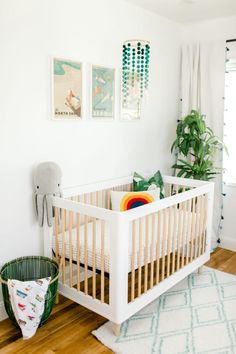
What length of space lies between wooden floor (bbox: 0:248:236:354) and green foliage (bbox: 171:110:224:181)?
5.78 ft

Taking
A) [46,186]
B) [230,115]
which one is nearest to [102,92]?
[46,186]

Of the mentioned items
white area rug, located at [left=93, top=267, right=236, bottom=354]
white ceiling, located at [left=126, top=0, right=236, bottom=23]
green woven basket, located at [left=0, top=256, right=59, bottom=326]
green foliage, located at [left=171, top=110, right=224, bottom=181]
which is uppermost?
white ceiling, located at [left=126, top=0, right=236, bottom=23]

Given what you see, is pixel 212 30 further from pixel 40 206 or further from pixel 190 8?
pixel 40 206

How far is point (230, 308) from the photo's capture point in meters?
2.75

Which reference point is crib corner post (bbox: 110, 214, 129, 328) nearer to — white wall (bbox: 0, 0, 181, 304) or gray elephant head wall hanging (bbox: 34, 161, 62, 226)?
gray elephant head wall hanging (bbox: 34, 161, 62, 226)

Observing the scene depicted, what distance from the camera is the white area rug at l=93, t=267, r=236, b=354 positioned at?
2.28 m

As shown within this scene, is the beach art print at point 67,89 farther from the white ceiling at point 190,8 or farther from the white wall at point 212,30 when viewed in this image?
the white wall at point 212,30

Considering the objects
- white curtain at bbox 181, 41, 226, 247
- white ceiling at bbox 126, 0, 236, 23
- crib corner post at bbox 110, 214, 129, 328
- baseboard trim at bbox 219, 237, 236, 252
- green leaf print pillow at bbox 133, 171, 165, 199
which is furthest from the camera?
baseboard trim at bbox 219, 237, 236, 252

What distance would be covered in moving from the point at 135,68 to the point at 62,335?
2200 mm

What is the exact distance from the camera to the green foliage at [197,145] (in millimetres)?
3625

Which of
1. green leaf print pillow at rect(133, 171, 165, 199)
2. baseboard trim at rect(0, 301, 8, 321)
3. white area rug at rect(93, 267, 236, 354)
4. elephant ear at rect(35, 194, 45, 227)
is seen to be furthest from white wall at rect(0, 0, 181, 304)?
white area rug at rect(93, 267, 236, 354)

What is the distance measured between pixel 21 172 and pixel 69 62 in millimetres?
912

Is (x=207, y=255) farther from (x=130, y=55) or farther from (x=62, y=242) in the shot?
(x=130, y=55)

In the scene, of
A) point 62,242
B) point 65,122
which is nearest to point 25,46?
point 65,122
